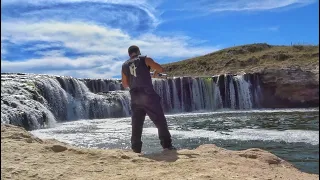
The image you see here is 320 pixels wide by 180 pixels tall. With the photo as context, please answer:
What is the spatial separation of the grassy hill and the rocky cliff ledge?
114ft

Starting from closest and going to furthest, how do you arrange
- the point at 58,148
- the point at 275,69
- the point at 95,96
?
the point at 58,148
the point at 95,96
the point at 275,69

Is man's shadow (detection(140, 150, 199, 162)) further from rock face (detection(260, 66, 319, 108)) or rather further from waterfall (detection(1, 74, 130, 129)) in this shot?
rock face (detection(260, 66, 319, 108))

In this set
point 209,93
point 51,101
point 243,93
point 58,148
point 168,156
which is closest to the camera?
point 168,156

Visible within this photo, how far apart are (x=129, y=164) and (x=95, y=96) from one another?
19.7m

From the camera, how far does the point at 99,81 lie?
26297 mm

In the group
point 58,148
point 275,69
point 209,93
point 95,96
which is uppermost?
point 275,69

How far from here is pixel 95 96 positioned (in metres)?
23.6

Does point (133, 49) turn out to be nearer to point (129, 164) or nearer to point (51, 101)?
point (129, 164)

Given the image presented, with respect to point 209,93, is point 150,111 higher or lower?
lower

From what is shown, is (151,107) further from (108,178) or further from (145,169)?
(108,178)

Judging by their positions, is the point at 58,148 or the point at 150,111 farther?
the point at 150,111

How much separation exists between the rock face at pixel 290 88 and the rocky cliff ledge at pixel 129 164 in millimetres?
29497

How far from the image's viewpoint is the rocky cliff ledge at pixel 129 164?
3.75 metres

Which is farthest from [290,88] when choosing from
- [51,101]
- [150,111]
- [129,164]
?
[129,164]
